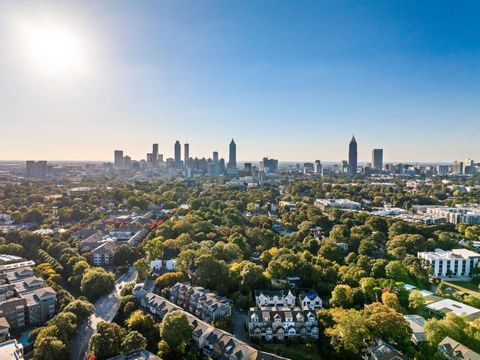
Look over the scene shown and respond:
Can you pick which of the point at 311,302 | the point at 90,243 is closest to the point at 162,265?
the point at 90,243

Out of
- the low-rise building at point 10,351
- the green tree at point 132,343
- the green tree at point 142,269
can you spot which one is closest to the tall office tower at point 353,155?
the green tree at point 142,269

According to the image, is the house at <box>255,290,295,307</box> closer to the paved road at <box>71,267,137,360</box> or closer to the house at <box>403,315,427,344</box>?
the house at <box>403,315,427,344</box>

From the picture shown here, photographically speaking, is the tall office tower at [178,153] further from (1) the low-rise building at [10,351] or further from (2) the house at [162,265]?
(1) the low-rise building at [10,351]

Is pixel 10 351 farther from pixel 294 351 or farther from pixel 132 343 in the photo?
pixel 294 351

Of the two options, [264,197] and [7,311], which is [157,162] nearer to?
[264,197]

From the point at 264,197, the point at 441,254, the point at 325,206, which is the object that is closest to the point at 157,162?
the point at 264,197

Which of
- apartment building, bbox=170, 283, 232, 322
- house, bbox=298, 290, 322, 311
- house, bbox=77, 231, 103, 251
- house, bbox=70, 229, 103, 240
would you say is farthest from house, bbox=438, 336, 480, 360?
house, bbox=70, 229, 103, 240

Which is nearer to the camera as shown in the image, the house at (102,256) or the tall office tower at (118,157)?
the house at (102,256)
